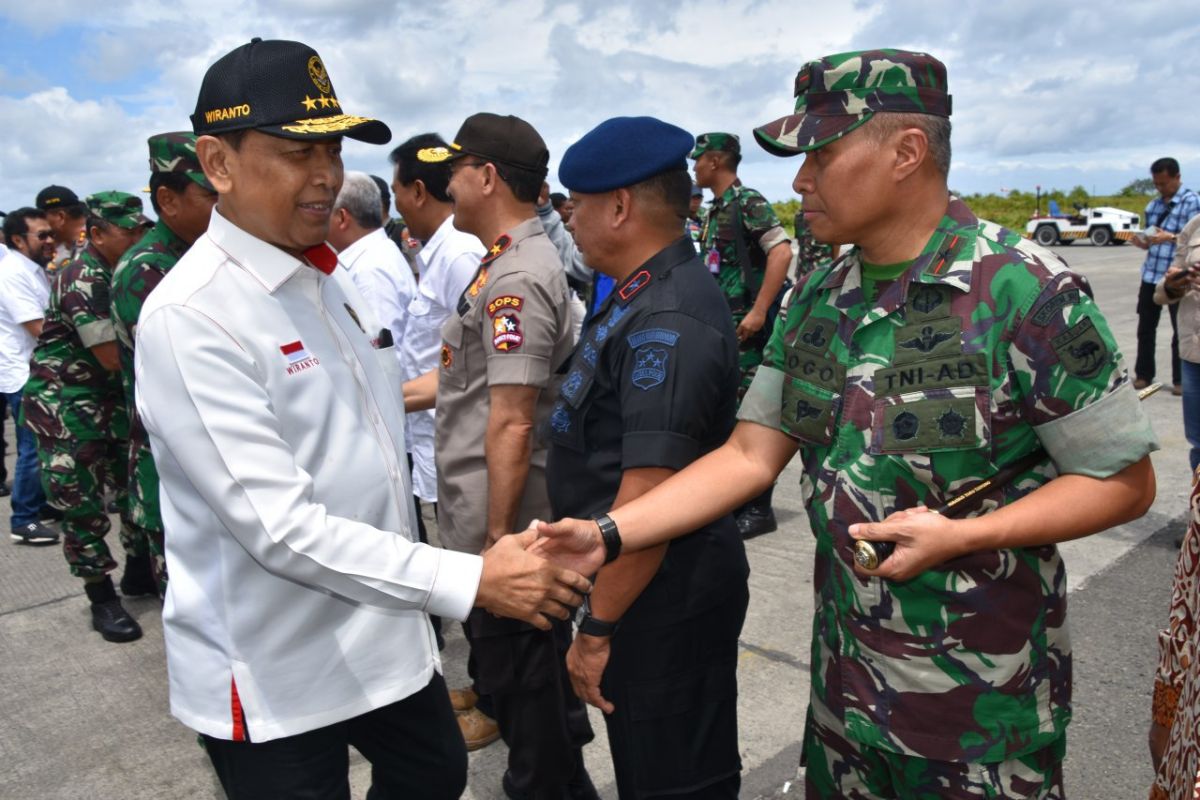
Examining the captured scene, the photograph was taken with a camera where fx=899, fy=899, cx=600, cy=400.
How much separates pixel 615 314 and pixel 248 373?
0.87m

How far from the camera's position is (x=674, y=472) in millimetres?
1994

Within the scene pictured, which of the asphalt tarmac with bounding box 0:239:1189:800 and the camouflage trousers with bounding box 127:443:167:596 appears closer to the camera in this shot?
the asphalt tarmac with bounding box 0:239:1189:800

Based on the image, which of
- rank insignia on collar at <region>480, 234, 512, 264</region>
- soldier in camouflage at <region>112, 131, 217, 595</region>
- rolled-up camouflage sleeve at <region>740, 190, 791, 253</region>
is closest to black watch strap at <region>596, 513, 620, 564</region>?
rank insignia on collar at <region>480, 234, 512, 264</region>

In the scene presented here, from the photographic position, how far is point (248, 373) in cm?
170

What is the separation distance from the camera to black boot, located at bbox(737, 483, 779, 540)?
5312 mm

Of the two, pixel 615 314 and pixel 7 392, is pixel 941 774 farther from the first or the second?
pixel 7 392

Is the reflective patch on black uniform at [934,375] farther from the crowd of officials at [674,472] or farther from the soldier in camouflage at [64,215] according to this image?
the soldier in camouflage at [64,215]

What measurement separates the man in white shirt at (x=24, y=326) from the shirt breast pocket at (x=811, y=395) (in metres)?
5.00

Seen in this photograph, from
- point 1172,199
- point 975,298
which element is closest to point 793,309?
point 975,298

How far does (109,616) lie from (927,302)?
424 centimetres

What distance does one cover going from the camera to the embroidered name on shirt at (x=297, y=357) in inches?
70.8

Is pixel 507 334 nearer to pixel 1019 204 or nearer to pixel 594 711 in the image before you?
pixel 594 711

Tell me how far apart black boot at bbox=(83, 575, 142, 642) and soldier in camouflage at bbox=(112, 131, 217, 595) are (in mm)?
969

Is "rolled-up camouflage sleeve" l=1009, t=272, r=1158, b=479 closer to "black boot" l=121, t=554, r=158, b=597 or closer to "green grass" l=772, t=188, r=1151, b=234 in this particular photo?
"black boot" l=121, t=554, r=158, b=597
